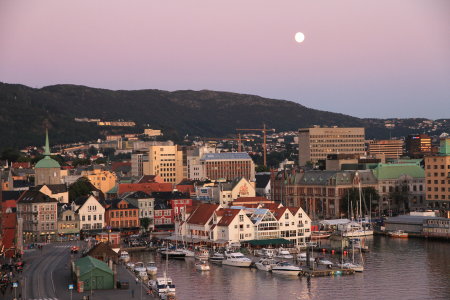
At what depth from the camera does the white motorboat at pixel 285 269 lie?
228ft

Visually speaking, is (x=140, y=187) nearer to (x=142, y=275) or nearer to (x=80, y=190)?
(x=80, y=190)

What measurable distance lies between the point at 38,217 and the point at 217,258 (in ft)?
80.5

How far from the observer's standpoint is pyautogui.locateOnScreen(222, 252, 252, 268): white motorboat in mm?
74831

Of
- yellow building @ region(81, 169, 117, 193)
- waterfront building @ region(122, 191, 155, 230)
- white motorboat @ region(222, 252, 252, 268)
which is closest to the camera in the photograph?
white motorboat @ region(222, 252, 252, 268)

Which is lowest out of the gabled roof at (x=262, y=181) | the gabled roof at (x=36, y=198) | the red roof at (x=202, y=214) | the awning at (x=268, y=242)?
the awning at (x=268, y=242)

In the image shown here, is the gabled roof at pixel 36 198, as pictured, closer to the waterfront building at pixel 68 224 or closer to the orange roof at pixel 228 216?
the waterfront building at pixel 68 224

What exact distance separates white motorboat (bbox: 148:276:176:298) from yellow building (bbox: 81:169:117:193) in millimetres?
75993

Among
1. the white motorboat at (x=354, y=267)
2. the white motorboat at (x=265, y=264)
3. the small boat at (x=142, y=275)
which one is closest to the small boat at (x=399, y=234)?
the white motorboat at (x=354, y=267)

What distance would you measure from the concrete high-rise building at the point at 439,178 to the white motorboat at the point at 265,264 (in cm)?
4182

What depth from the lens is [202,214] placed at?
295 ft

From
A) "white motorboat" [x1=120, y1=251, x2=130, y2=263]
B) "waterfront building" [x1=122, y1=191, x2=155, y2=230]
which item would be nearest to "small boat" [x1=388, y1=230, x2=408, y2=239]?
"waterfront building" [x1=122, y1=191, x2=155, y2=230]

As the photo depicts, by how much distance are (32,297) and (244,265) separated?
76.9 ft

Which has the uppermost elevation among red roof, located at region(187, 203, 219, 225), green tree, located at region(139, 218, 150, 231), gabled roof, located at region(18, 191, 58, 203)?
gabled roof, located at region(18, 191, 58, 203)

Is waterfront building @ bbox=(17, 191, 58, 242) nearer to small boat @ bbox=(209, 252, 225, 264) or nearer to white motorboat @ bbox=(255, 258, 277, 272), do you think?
small boat @ bbox=(209, 252, 225, 264)
